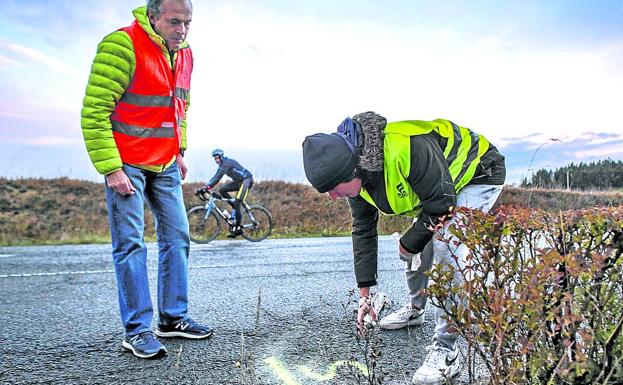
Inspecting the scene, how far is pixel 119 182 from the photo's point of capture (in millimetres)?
3377

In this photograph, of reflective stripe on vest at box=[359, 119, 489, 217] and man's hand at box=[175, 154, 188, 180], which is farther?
man's hand at box=[175, 154, 188, 180]

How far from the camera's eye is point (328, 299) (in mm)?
5105

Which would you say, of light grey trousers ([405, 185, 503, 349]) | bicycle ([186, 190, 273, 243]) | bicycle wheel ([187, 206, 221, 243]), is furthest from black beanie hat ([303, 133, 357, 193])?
bicycle wheel ([187, 206, 221, 243])

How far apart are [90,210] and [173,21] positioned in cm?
1722

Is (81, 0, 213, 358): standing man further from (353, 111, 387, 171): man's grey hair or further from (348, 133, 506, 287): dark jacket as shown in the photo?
(353, 111, 387, 171): man's grey hair

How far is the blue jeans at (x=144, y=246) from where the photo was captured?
3.48 m

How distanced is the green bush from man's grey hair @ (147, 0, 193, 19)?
93.6 inches

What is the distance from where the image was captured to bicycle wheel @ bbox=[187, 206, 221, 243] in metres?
→ 12.6

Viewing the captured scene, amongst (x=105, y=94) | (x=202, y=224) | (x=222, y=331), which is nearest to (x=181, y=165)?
(x=105, y=94)

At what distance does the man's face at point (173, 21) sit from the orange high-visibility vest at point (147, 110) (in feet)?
0.33

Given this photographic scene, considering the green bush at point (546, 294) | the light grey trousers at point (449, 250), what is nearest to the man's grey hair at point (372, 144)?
the light grey trousers at point (449, 250)

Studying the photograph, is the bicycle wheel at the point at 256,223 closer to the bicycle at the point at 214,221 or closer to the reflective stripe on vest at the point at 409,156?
the bicycle at the point at 214,221

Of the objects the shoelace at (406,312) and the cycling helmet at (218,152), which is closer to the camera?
the shoelace at (406,312)

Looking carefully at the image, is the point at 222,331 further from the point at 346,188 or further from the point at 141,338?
the point at 346,188
